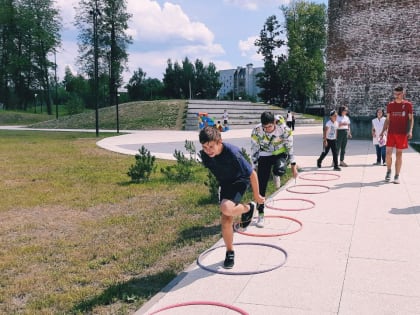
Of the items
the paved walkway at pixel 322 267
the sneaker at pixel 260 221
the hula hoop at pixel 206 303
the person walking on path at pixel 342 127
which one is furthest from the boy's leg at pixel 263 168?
the person walking on path at pixel 342 127

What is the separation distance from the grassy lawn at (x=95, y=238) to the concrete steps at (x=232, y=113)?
93.4 ft

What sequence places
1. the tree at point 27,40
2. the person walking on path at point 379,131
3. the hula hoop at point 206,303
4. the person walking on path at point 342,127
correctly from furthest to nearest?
the tree at point 27,40 < the person walking on path at point 342,127 < the person walking on path at point 379,131 < the hula hoop at point 206,303

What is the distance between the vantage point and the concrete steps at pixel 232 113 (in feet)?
133

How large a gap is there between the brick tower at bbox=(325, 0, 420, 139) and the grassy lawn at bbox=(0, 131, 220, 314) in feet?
47.0

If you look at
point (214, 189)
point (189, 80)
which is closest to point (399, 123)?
point (214, 189)

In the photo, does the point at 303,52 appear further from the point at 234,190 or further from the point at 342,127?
the point at 234,190

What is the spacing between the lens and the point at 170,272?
501 centimetres

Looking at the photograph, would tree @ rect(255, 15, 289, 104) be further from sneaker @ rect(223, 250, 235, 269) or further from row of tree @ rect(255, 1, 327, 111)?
sneaker @ rect(223, 250, 235, 269)

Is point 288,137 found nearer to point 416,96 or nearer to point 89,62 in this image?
point 416,96

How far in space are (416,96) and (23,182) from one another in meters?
19.0

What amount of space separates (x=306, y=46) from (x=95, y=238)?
68188 mm

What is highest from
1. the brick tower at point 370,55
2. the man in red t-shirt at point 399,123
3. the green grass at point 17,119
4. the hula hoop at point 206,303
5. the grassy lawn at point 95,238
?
the brick tower at point 370,55

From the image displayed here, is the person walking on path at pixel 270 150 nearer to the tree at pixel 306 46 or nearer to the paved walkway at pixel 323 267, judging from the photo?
the paved walkway at pixel 323 267

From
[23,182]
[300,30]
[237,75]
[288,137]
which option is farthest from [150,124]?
[237,75]
